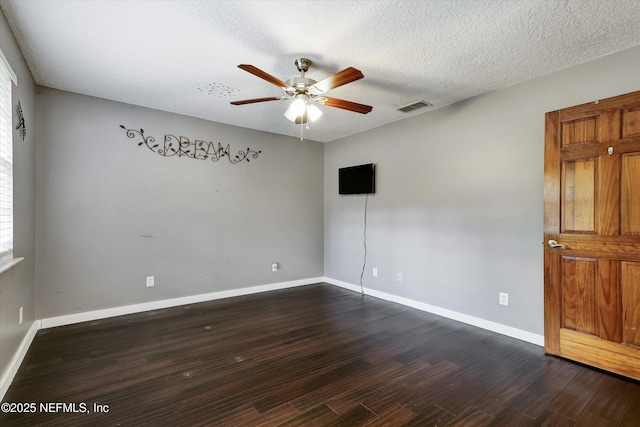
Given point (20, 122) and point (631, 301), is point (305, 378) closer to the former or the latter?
point (631, 301)

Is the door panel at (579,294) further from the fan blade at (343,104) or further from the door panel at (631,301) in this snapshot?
the fan blade at (343,104)

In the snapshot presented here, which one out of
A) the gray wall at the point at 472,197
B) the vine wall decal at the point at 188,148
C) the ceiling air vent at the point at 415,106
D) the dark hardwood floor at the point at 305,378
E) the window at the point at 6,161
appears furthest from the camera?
the vine wall decal at the point at 188,148

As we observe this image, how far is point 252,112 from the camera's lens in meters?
3.88

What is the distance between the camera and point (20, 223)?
257cm

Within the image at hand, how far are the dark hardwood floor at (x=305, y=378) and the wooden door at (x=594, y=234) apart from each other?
25cm

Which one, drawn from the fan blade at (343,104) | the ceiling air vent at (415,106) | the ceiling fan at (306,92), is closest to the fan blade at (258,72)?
the ceiling fan at (306,92)

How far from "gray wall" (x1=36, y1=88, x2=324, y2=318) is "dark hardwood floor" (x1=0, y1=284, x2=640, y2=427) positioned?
0.62m

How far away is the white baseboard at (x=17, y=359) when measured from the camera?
2.02 m

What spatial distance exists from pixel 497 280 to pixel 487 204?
2.59 feet

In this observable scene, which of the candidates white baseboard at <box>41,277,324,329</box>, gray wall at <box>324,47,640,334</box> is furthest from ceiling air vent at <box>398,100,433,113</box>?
white baseboard at <box>41,277,324,329</box>

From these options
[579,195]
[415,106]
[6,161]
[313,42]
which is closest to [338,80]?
[313,42]

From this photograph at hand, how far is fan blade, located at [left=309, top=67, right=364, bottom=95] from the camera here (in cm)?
213

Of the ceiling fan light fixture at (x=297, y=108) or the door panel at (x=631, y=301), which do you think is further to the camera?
the ceiling fan light fixture at (x=297, y=108)

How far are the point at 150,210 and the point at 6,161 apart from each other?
1663 mm
